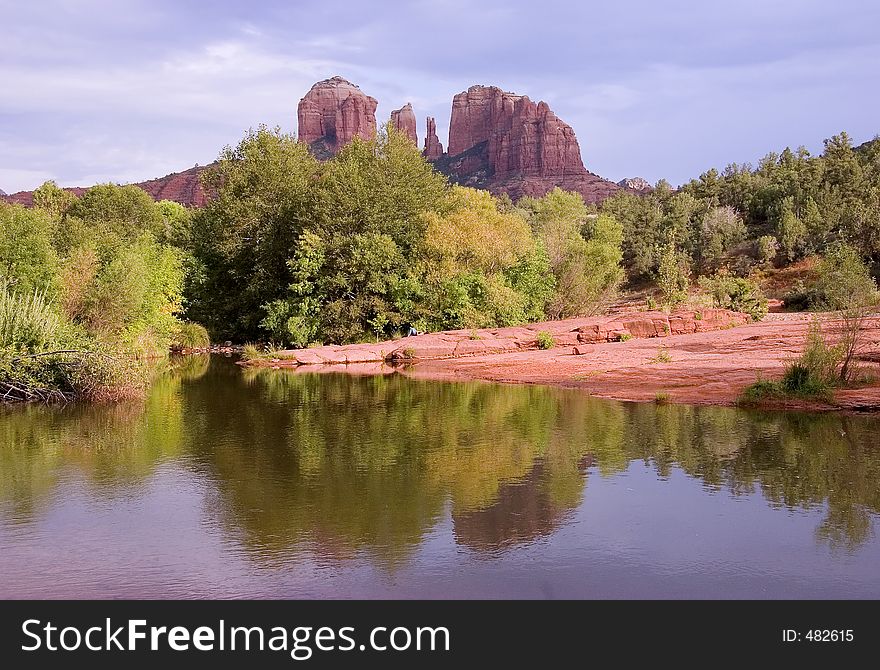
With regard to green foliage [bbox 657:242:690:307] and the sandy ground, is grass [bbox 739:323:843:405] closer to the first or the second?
the sandy ground

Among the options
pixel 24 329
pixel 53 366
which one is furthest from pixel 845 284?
pixel 24 329

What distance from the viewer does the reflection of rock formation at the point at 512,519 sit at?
8469 mm

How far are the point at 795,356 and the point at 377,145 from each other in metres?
24.8

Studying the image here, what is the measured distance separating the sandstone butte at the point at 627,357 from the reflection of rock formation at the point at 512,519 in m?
9.06

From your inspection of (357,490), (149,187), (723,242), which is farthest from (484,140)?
(357,490)

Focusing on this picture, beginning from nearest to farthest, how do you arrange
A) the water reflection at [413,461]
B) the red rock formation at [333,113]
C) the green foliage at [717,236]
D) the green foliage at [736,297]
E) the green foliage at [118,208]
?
the water reflection at [413,461] → the green foliage at [736,297] → the green foliage at [717,236] → the green foliage at [118,208] → the red rock formation at [333,113]

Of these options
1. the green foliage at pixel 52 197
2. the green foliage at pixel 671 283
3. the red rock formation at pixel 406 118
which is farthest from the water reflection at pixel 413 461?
the red rock formation at pixel 406 118

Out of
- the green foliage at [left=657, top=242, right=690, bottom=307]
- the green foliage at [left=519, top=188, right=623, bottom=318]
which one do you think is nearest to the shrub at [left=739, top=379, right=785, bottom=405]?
the green foliage at [left=657, top=242, right=690, bottom=307]

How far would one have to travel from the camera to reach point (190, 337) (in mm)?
38562

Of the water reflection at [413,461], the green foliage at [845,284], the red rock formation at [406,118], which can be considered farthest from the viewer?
the red rock formation at [406,118]

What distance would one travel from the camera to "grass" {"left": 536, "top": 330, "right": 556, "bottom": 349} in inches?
1175

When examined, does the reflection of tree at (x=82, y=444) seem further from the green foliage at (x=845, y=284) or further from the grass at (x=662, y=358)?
the green foliage at (x=845, y=284)

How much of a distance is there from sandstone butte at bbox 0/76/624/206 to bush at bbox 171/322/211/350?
7990 centimetres
